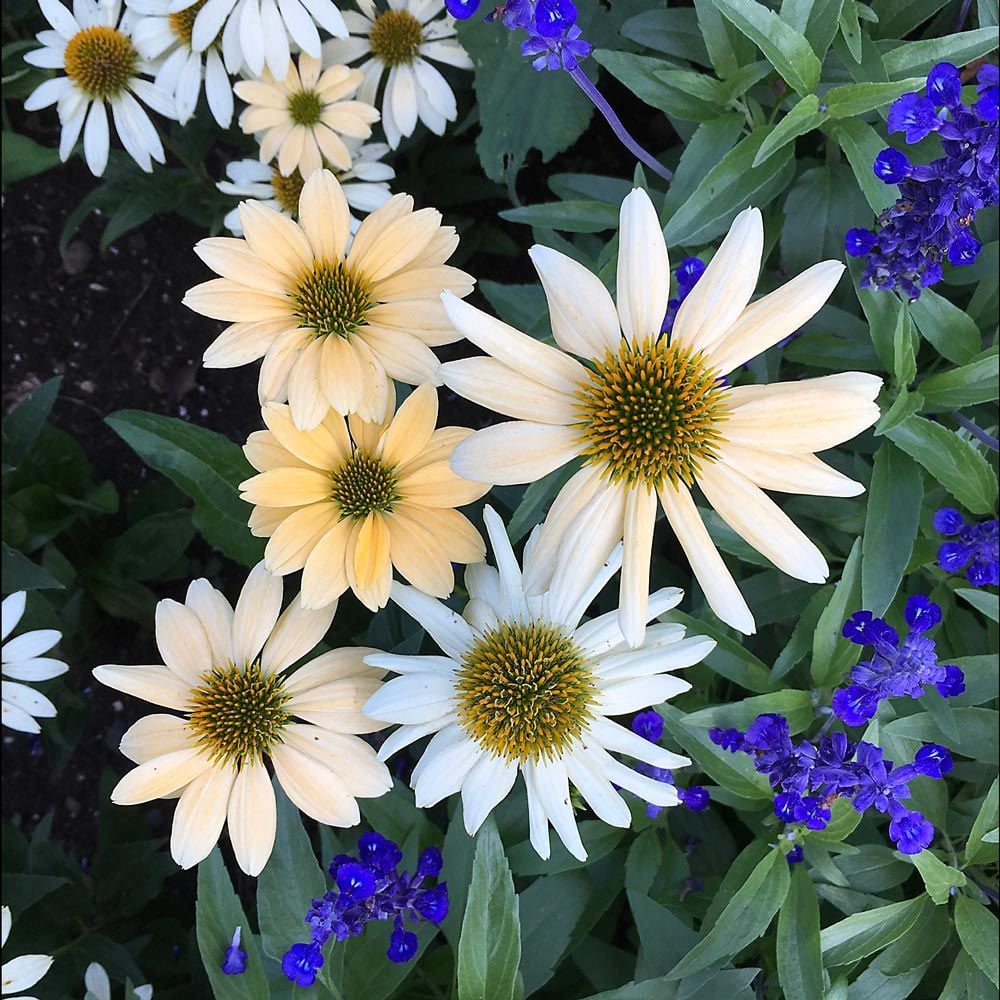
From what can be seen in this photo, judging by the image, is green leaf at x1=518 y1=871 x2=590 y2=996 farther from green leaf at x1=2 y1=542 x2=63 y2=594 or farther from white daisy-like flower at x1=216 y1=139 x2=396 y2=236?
white daisy-like flower at x1=216 y1=139 x2=396 y2=236

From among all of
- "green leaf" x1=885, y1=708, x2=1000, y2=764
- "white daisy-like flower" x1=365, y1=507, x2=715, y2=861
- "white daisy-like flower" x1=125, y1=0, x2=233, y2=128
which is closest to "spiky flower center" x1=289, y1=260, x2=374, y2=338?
"white daisy-like flower" x1=365, y1=507, x2=715, y2=861

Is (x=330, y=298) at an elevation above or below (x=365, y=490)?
above

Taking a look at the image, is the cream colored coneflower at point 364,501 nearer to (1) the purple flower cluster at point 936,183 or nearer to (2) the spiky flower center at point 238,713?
(2) the spiky flower center at point 238,713

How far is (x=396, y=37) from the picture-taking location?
4.62 feet

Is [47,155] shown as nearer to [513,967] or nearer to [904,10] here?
[904,10]

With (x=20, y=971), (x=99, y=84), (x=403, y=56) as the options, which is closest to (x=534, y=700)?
(x=20, y=971)

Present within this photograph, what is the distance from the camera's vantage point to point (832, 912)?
1121 millimetres

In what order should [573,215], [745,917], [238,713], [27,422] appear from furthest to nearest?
[27,422]
[573,215]
[238,713]
[745,917]

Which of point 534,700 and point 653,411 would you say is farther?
point 534,700

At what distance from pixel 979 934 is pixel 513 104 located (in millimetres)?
1175

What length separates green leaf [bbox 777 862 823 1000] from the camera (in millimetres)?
903

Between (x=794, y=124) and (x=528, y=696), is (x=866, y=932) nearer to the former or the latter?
(x=528, y=696)

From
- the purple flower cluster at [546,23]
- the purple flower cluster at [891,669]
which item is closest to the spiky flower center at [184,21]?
the purple flower cluster at [546,23]

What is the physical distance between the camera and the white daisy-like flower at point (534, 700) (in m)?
0.95
